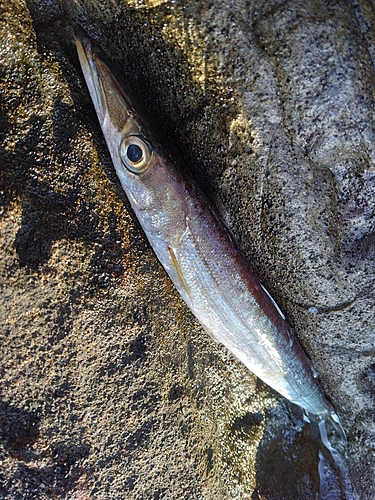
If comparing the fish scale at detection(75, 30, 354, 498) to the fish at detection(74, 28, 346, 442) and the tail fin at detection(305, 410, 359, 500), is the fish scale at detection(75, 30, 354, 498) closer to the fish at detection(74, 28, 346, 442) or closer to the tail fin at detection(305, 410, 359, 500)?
the fish at detection(74, 28, 346, 442)

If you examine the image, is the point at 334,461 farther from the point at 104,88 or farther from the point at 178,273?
the point at 104,88

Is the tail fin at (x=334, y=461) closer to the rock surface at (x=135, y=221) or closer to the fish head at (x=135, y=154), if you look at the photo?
the rock surface at (x=135, y=221)

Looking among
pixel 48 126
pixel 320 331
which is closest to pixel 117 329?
pixel 48 126

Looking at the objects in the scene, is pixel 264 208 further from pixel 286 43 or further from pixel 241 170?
pixel 286 43

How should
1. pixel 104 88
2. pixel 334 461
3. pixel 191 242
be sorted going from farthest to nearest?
1. pixel 334 461
2. pixel 191 242
3. pixel 104 88

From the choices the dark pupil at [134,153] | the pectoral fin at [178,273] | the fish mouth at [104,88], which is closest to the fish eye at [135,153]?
the dark pupil at [134,153]

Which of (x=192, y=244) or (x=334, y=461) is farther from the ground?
(x=192, y=244)

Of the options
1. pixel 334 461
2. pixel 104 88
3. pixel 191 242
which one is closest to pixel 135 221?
pixel 191 242

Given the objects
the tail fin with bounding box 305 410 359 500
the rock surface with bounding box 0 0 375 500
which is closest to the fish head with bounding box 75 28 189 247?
the rock surface with bounding box 0 0 375 500
